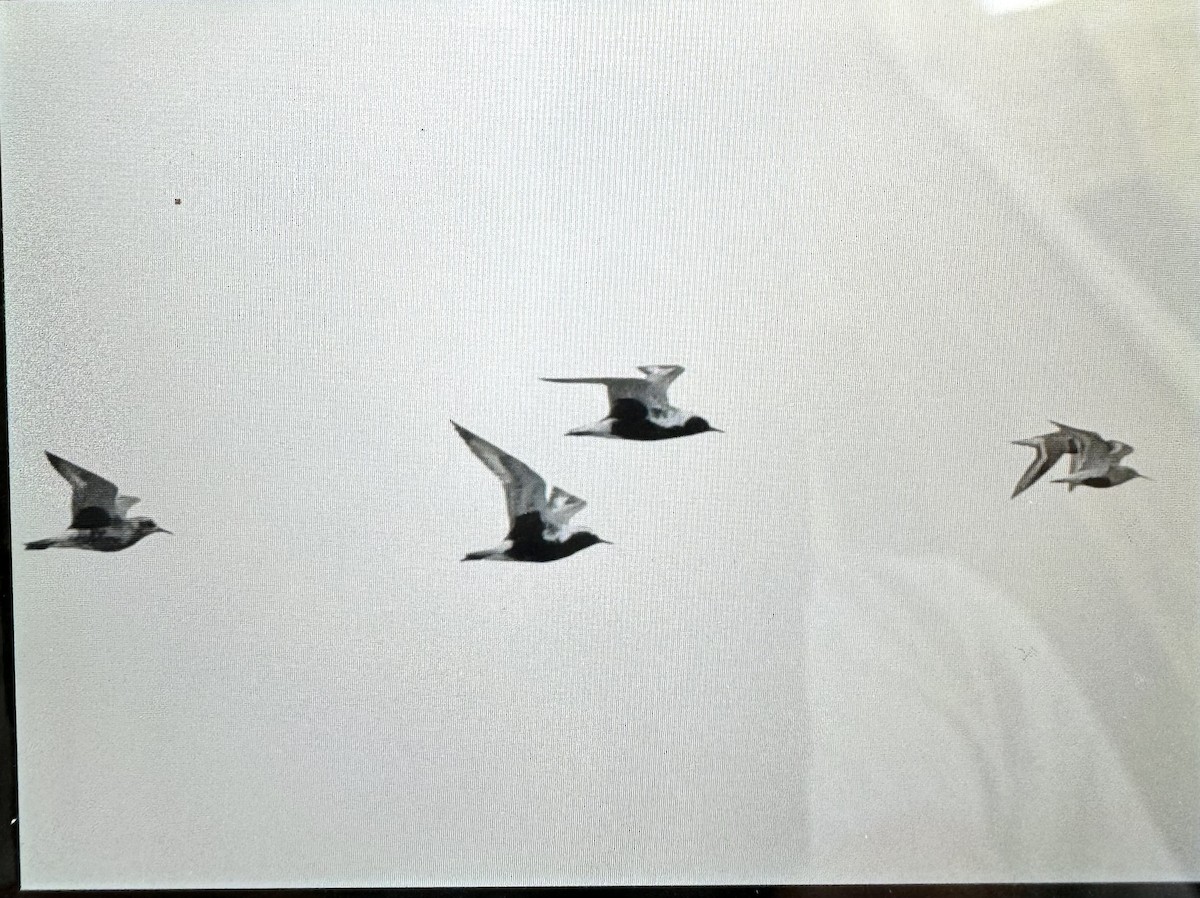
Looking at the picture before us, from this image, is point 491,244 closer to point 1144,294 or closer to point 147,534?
point 147,534

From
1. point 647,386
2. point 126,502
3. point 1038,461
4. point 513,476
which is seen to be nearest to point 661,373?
point 647,386

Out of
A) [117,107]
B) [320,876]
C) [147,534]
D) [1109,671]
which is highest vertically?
[117,107]

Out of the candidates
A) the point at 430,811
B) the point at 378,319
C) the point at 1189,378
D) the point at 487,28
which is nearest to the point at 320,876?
the point at 430,811

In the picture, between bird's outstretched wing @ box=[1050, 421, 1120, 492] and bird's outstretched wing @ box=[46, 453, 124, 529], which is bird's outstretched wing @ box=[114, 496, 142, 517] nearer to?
bird's outstretched wing @ box=[46, 453, 124, 529]

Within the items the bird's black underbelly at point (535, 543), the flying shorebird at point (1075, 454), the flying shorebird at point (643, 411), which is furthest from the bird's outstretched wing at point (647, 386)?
the flying shorebird at point (1075, 454)

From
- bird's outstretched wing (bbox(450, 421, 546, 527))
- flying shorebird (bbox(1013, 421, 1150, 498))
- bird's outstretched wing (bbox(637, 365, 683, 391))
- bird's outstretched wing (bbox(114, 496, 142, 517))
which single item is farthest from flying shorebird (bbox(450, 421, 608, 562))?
flying shorebird (bbox(1013, 421, 1150, 498))

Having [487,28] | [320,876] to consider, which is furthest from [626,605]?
[487,28]

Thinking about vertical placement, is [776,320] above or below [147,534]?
above
